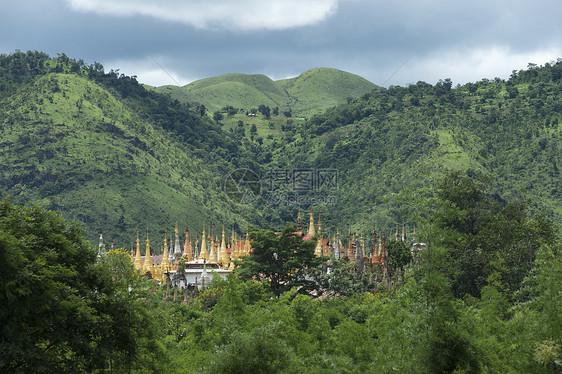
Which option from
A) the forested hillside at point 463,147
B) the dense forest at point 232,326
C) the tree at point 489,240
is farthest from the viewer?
the forested hillside at point 463,147

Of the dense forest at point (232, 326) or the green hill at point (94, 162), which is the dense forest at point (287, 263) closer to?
the dense forest at point (232, 326)

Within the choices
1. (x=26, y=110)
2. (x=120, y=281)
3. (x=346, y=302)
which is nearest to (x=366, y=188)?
(x=26, y=110)

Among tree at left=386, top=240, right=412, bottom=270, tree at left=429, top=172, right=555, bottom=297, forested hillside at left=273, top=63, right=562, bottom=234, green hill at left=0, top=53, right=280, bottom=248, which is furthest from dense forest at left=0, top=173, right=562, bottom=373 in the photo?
green hill at left=0, top=53, right=280, bottom=248

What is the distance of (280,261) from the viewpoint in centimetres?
5881

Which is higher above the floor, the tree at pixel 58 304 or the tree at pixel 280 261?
the tree at pixel 58 304

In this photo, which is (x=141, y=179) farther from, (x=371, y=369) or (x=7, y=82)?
(x=371, y=369)

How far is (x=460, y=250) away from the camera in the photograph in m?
63.7

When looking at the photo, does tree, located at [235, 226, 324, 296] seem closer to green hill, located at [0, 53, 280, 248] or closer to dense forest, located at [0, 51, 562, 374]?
dense forest, located at [0, 51, 562, 374]

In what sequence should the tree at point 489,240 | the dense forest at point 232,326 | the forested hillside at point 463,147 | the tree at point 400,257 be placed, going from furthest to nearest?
the forested hillside at point 463,147 → the tree at point 400,257 → the tree at point 489,240 → the dense forest at point 232,326

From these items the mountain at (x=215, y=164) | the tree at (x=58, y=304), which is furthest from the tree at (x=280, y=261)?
the mountain at (x=215, y=164)

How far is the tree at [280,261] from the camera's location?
189 ft

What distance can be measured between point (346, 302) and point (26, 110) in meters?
137

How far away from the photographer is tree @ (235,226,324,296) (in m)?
57.5

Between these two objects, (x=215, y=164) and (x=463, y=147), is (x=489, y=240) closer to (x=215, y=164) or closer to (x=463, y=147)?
(x=463, y=147)
